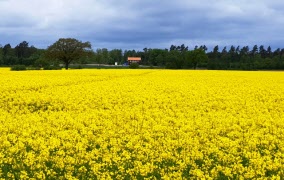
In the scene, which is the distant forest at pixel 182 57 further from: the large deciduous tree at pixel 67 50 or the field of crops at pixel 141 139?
the field of crops at pixel 141 139

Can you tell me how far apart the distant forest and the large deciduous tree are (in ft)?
13.1

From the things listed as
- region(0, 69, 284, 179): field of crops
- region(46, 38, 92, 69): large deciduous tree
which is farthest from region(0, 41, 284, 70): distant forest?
region(0, 69, 284, 179): field of crops

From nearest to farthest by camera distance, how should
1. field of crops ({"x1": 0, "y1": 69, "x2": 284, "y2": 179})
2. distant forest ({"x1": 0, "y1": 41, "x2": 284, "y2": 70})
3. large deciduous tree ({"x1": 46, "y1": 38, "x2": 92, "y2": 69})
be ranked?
1. field of crops ({"x1": 0, "y1": 69, "x2": 284, "y2": 179})
2. large deciduous tree ({"x1": 46, "y1": 38, "x2": 92, "y2": 69})
3. distant forest ({"x1": 0, "y1": 41, "x2": 284, "y2": 70})

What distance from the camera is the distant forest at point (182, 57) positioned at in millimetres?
99438

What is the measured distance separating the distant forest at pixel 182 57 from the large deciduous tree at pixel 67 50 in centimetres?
400

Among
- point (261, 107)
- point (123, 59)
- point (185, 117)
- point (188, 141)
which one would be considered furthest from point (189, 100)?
point (123, 59)

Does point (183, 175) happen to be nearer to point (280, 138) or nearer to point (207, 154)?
point (207, 154)

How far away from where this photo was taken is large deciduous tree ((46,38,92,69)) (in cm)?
7644

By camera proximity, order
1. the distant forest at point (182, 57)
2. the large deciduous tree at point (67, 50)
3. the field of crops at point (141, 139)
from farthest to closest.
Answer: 1. the distant forest at point (182, 57)
2. the large deciduous tree at point (67, 50)
3. the field of crops at point (141, 139)

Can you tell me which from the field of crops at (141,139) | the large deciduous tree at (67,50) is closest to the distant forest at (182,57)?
the large deciduous tree at (67,50)

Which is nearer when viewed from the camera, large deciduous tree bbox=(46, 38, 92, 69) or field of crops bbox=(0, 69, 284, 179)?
field of crops bbox=(0, 69, 284, 179)

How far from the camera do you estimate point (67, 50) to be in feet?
253

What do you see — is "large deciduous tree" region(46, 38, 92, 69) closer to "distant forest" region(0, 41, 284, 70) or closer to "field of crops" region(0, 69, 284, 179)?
"distant forest" region(0, 41, 284, 70)

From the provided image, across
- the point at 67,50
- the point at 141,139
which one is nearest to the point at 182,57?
the point at 67,50
